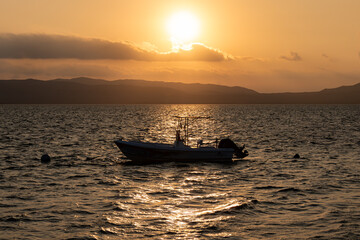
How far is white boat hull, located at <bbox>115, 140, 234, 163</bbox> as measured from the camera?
115 feet

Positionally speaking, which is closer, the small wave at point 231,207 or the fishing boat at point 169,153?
the small wave at point 231,207

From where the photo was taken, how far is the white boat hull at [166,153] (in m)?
35.1

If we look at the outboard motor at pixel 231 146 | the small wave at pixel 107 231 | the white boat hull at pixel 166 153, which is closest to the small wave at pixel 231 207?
the small wave at pixel 107 231

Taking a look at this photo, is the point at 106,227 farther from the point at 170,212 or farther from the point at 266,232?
the point at 266,232

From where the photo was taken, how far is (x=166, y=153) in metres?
35.1

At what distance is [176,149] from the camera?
115 feet

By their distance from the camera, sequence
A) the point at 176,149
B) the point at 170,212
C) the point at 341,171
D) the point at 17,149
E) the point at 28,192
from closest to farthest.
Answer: the point at 170,212, the point at 28,192, the point at 341,171, the point at 176,149, the point at 17,149

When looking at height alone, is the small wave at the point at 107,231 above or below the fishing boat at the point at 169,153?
below

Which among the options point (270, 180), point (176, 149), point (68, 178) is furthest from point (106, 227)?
point (176, 149)

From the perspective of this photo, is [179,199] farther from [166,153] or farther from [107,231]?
[166,153]

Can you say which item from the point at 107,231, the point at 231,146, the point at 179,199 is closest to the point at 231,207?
the point at 179,199

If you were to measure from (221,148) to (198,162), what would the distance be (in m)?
2.39

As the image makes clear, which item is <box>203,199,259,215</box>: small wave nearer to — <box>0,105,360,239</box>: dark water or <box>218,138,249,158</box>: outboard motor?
<box>0,105,360,239</box>: dark water

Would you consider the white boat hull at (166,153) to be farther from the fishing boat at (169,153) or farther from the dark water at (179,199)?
the dark water at (179,199)
